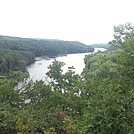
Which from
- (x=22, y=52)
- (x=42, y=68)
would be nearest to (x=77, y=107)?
(x=42, y=68)

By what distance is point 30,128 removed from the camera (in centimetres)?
1928

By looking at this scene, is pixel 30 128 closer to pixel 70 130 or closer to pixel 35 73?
pixel 70 130

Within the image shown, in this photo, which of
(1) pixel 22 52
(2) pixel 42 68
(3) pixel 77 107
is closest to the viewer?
(3) pixel 77 107

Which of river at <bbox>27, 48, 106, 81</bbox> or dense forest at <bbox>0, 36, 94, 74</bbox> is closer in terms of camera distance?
river at <bbox>27, 48, 106, 81</bbox>

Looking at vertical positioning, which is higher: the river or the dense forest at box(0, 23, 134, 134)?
the dense forest at box(0, 23, 134, 134)

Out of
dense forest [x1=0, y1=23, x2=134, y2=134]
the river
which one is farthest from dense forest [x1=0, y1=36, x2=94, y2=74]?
dense forest [x1=0, y1=23, x2=134, y2=134]

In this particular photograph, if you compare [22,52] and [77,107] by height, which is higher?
[22,52]

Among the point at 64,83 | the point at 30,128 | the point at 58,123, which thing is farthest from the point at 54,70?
the point at 30,128

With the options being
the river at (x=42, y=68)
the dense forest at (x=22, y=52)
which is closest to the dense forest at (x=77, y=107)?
the river at (x=42, y=68)

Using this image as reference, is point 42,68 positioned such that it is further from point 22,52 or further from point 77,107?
point 77,107

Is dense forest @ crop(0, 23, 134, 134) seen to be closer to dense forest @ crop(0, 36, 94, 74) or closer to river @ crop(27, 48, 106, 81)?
river @ crop(27, 48, 106, 81)

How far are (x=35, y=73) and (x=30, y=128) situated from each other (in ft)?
197

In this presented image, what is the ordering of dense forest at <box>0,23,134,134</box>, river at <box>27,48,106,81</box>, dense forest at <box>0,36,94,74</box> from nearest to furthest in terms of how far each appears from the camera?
dense forest at <box>0,23,134,134</box> → river at <box>27,48,106,81</box> → dense forest at <box>0,36,94,74</box>

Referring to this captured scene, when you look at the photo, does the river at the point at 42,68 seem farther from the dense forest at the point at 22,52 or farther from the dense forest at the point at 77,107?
Result: the dense forest at the point at 77,107
